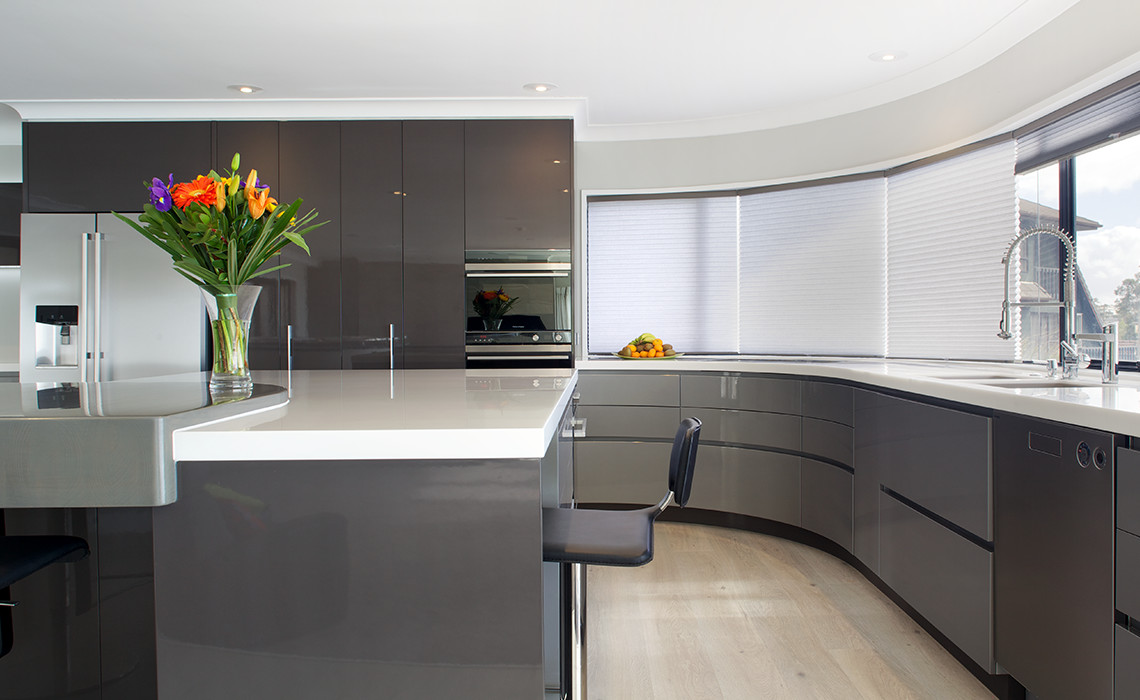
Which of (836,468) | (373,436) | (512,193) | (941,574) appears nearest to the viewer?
(373,436)

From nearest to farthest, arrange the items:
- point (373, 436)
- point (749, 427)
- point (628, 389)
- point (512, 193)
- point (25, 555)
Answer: point (373, 436) → point (25, 555) → point (749, 427) → point (628, 389) → point (512, 193)

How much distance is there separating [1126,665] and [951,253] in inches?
88.7

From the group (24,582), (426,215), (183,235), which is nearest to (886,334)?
(426,215)

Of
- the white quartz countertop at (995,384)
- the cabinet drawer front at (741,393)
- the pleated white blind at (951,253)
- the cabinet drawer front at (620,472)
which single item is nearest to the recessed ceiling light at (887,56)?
the pleated white blind at (951,253)

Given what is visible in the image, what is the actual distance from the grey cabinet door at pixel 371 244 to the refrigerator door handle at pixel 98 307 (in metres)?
1.32

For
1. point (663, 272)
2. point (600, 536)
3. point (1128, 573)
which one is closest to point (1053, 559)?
point (1128, 573)

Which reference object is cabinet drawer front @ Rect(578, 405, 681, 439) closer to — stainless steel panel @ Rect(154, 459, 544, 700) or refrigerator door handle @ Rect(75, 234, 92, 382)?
stainless steel panel @ Rect(154, 459, 544, 700)

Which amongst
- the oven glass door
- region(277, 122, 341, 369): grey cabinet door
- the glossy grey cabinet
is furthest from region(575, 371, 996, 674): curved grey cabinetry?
the glossy grey cabinet

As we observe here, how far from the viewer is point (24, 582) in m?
1.33

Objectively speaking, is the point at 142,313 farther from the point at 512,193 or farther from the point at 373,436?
the point at 373,436

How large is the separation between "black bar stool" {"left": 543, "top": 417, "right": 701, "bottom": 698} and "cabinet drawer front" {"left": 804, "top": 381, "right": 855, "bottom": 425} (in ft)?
5.61

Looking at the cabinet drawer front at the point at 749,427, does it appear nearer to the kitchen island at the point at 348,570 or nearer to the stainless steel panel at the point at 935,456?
the stainless steel panel at the point at 935,456

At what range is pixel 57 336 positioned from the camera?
3826 millimetres

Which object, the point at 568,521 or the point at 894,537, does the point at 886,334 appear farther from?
the point at 568,521
